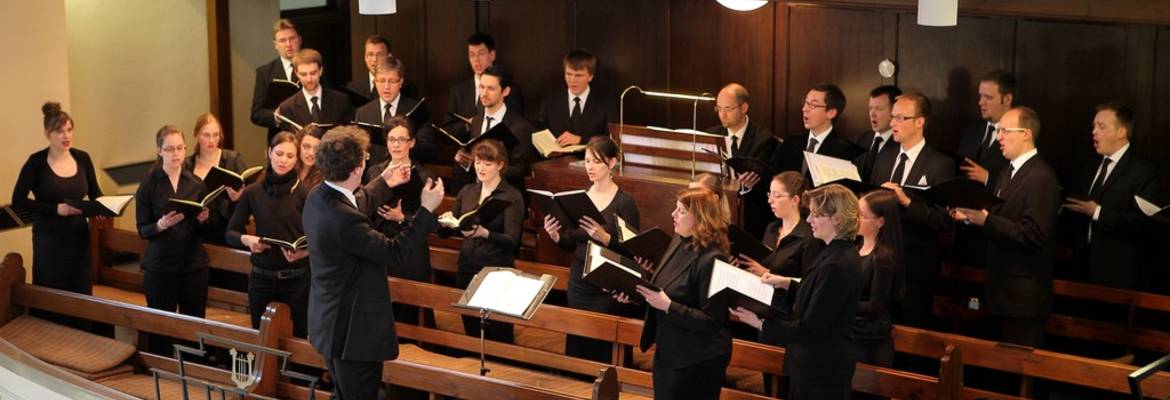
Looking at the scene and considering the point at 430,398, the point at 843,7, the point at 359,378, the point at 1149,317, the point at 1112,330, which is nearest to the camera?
the point at 359,378

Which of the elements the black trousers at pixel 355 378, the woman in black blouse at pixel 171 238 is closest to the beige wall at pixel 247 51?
the woman in black blouse at pixel 171 238

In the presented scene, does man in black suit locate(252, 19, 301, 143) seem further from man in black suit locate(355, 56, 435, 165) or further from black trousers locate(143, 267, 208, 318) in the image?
black trousers locate(143, 267, 208, 318)

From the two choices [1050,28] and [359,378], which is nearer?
[359,378]

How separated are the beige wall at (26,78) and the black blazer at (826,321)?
5.13 m

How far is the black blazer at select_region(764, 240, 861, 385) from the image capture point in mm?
5410

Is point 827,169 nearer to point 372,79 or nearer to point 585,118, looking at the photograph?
point 585,118

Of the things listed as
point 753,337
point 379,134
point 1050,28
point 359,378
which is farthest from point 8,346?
point 1050,28

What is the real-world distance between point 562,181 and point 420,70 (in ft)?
10.5

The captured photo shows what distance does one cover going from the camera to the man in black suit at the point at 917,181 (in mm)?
7062

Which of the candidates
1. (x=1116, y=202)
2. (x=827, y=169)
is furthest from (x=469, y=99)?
(x=1116, y=202)

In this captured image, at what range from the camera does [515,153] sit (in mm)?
8195

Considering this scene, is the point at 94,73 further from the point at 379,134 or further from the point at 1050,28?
the point at 1050,28

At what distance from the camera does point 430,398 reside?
6.15 meters

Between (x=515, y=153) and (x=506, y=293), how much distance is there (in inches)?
88.6
